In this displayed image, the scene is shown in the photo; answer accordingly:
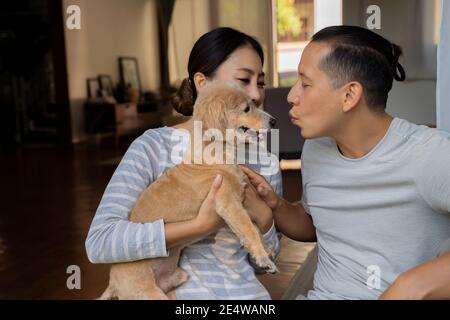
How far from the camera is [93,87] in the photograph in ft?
27.1

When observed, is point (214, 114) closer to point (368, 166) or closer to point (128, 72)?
point (368, 166)

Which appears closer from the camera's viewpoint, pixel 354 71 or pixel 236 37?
pixel 354 71

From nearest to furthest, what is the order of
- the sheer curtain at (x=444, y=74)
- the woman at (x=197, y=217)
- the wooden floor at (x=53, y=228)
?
the woman at (x=197, y=217) → the sheer curtain at (x=444, y=74) → the wooden floor at (x=53, y=228)

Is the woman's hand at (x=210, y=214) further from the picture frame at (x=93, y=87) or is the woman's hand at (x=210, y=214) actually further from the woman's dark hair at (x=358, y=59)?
the picture frame at (x=93, y=87)

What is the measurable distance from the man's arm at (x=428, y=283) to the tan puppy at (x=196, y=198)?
0.25 metres

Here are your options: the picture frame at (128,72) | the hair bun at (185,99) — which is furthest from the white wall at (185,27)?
the picture frame at (128,72)

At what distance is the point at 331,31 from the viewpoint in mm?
938

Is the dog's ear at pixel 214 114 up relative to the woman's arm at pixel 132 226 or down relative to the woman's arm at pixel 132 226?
up

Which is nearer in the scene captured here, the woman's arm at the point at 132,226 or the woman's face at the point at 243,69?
the woman's arm at the point at 132,226

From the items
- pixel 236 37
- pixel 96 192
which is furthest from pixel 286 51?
pixel 96 192

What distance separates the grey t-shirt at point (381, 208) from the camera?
0.89 meters
